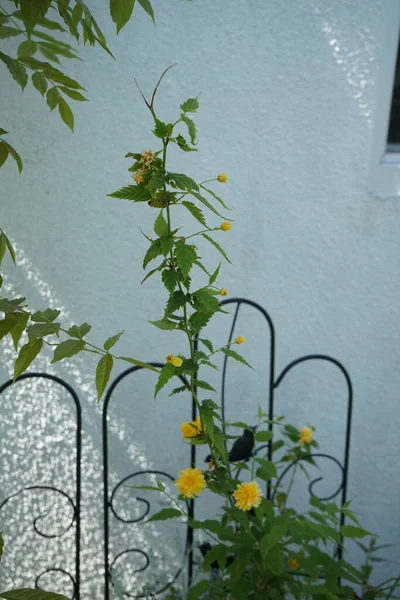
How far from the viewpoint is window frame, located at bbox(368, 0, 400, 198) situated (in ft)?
5.49

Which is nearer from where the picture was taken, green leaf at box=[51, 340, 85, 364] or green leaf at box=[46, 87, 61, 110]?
green leaf at box=[51, 340, 85, 364]

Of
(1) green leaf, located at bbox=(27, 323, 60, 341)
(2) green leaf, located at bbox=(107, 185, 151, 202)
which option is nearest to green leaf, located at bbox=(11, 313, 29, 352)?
(1) green leaf, located at bbox=(27, 323, 60, 341)

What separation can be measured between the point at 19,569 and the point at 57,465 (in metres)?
0.36

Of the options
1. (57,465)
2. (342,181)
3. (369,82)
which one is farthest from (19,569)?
(369,82)

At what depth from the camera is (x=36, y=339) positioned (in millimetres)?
1052

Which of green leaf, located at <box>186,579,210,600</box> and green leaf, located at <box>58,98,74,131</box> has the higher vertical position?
green leaf, located at <box>58,98,74,131</box>

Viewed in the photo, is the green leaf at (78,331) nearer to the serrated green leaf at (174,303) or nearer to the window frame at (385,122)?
the serrated green leaf at (174,303)

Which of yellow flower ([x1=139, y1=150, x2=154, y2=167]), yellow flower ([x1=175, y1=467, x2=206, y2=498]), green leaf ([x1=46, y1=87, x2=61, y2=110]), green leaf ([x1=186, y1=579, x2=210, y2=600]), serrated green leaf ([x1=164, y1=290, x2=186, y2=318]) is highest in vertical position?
green leaf ([x1=46, y1=87, x2=61, y2=110])

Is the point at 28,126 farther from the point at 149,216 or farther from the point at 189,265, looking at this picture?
the point at 189,265

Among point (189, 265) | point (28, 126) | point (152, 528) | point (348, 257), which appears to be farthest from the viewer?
point (152, 528)

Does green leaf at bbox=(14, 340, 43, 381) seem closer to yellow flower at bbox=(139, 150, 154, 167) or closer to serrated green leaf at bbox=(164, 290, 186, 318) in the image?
serrated green leaf at bbox=(164, 290, 186, 318)

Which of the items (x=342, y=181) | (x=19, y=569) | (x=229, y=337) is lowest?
(x=19, y=569)

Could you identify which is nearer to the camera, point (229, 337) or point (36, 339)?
point (36, 339)

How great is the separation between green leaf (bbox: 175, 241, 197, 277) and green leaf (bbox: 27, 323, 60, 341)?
0.75 ft
